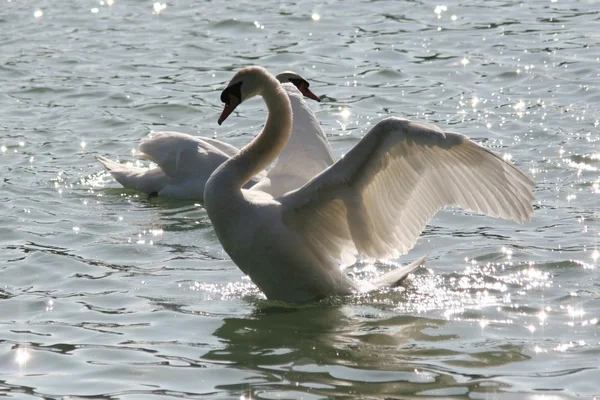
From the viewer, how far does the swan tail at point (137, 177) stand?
36.3 ft

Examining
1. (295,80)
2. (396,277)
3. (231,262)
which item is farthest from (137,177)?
(396,277)

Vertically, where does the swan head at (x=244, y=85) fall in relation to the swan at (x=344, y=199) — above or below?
above

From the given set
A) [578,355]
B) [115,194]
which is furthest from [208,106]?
[578,355]

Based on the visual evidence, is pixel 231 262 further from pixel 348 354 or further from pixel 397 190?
pixel 348 354

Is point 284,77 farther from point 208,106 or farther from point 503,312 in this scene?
point 208,106

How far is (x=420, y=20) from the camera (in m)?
16.5

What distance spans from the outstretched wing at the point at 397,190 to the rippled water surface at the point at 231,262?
0.51m

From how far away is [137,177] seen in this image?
1115 centimetres

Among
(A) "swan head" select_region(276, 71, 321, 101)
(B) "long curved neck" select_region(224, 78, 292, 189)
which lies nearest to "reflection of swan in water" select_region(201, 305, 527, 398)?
(B) "long curved neck" select_region(224, 78, 292, 189)

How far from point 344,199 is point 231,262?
1.76m

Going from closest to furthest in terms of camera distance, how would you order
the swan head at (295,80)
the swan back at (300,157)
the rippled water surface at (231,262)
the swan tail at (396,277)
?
the rippled water surface at (231,262) → the swan tail at (396,277) → the swan back at (300,157) → the swan head at (295,80)

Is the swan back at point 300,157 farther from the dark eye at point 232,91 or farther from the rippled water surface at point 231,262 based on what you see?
the dark eye at point 232,91

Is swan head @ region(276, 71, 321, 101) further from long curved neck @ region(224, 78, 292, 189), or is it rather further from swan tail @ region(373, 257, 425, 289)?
swan tail @ region(373, 257, 425, 289)

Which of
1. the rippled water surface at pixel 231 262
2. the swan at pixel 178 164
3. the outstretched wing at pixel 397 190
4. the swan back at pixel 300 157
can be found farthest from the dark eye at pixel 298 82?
the outstretched wing at pixel 397 190
